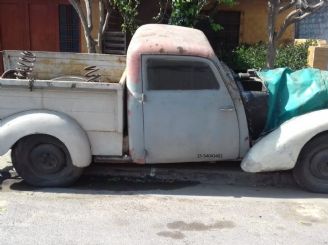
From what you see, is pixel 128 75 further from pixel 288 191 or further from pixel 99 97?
pixel 288 191

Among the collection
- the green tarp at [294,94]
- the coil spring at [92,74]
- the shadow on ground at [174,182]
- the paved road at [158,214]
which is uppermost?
the coil spring at [92,74]

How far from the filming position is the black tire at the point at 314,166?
5.21m

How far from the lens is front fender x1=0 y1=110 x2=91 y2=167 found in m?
5.15

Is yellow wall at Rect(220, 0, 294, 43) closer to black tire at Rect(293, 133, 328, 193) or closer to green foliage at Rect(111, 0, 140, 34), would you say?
green foliage at Rect(111, 0, 140, 34)

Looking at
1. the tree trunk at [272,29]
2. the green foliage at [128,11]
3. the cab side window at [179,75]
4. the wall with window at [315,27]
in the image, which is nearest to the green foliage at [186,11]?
the green foliage at [128,11]

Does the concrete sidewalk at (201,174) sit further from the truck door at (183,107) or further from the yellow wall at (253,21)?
the yellow wall at (253,21)

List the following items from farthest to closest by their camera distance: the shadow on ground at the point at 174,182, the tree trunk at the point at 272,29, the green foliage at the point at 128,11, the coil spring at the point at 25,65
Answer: the green foliage at the point at 128,11
the tree trunk at the point at 272,29
the coil spring at the point at 25,65
the shadow on ground at the point at 174,182

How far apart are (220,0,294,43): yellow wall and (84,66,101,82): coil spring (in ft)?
18.4

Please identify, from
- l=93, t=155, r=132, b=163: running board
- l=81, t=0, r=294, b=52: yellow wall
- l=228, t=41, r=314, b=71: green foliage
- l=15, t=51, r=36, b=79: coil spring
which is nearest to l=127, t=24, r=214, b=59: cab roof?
l=93, t=155, r=132, b=163: running board

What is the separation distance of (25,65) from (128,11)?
3.38m

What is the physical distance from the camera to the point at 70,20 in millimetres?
10750

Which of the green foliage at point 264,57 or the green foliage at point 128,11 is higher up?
the green foliage at point 128,11

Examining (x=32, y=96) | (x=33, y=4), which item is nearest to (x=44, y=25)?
(x=33, y=4)

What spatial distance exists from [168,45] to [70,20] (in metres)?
6.18
